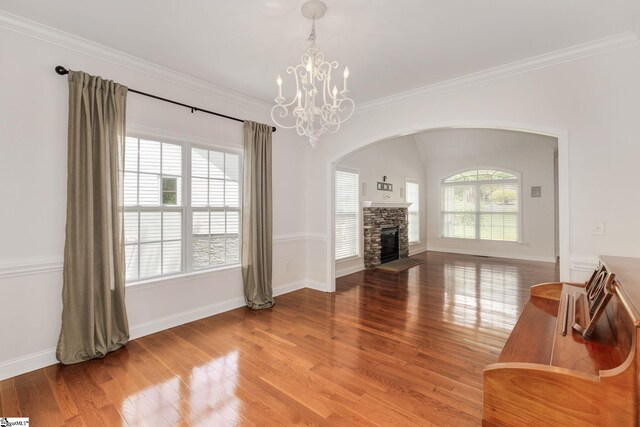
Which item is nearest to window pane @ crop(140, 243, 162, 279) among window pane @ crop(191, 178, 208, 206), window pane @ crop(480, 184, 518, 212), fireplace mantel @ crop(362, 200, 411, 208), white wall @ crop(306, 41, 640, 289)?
window pane @ crop(191, 178, 208, 206)

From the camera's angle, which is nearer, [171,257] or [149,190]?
[149,190]

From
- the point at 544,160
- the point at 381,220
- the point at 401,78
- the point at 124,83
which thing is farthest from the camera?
the point at 544,160

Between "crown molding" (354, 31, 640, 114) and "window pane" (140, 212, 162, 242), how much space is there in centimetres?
319

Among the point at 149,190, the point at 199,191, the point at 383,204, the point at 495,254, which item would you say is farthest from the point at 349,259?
the point at 495,254

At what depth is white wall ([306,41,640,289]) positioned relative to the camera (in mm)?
2693

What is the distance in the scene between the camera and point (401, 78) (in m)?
3.54

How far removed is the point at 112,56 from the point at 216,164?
4.90 feet

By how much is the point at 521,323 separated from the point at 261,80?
137 inches

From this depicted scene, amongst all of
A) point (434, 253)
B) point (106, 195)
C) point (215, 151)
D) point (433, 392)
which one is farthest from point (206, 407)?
point (434, 253)

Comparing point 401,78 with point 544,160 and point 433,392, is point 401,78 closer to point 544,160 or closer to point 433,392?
point 433,392

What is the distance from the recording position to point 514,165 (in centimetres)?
798

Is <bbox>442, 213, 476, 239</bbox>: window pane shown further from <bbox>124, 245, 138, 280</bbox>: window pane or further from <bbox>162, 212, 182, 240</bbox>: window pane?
<bbox>124, 245, 138, 280</bbox>: window pane

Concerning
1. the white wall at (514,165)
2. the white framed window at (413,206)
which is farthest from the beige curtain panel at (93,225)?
the white framed window at (413,206)

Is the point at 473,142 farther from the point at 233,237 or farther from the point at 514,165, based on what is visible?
the point at 233,237
